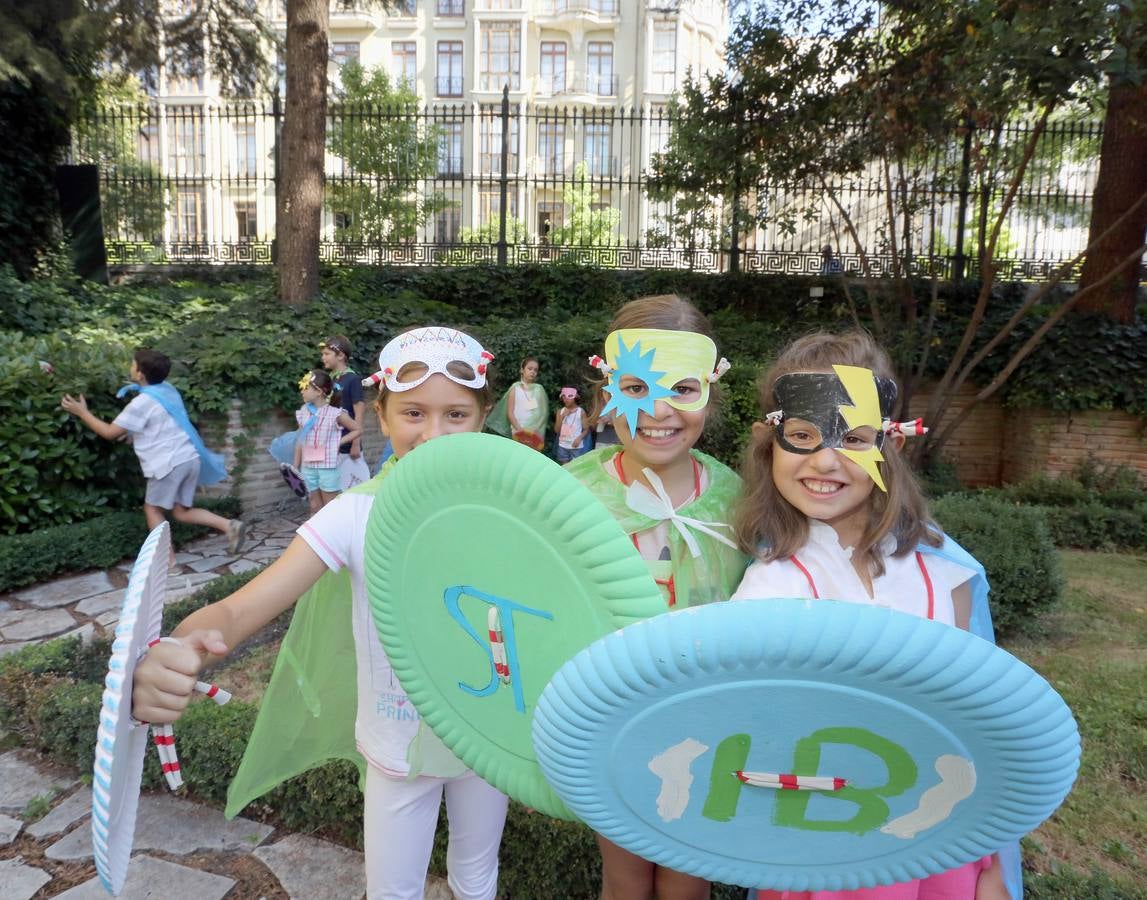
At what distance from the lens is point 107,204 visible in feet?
44.7

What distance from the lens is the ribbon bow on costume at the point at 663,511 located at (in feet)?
5.81

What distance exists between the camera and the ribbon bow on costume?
5.81 feet

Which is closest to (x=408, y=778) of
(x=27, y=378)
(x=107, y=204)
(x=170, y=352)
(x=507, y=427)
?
(x=27, y=378)

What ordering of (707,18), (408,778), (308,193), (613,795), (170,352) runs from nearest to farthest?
(613,795), (408,778), (170,352), (308,193), (707,18)

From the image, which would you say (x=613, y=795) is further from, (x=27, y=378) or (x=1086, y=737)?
(x=27, y=378)

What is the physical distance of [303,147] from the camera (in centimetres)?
943

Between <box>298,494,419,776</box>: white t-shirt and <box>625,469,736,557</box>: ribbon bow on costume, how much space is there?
619 mm

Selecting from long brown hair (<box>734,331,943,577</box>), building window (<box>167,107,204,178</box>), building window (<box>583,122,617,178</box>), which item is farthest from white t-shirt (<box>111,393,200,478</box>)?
building window (<box>583,122,617,178</box>)

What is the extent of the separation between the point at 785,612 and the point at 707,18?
39.3 metres

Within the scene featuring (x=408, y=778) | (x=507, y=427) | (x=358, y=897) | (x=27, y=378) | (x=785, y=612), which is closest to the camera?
(x=785, y=612)

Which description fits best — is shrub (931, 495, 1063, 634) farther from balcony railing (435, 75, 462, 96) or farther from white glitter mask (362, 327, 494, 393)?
balcony railing (435, 75, 462, 96)

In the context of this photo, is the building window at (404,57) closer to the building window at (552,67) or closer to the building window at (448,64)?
the building window at (448,64)

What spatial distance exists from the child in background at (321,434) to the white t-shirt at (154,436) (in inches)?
37.5

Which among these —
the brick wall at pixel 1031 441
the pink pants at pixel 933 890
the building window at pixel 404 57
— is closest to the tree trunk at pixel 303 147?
the brick wall at pixel 1031 441
